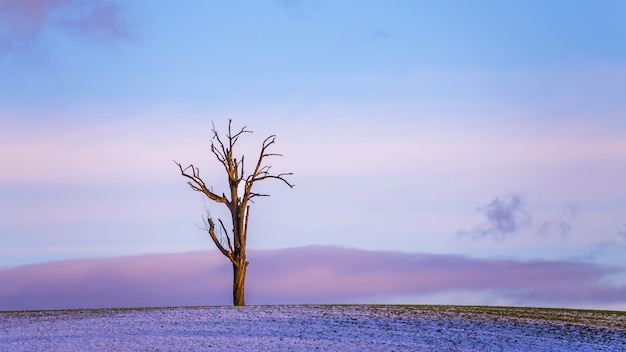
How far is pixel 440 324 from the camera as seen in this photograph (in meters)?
37.2

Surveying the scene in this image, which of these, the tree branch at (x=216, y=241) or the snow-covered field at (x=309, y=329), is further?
the tree branch at (x=216, y=241)

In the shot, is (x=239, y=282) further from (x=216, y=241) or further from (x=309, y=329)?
(x=309, y=329)

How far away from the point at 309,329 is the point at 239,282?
40.7ft

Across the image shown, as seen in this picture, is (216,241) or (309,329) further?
(216,241)

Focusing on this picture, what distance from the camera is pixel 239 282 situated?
4647 cm

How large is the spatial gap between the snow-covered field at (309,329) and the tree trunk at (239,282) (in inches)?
193

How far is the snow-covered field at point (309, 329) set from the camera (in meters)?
32.0

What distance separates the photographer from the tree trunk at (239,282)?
152 feet

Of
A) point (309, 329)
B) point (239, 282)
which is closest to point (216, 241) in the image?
point (239, 282)

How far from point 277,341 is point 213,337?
8.48 feet

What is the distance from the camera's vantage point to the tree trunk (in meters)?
46.3

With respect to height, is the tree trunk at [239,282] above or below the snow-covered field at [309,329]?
above

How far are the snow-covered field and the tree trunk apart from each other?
4.90 metres

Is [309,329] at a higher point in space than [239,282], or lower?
lower
